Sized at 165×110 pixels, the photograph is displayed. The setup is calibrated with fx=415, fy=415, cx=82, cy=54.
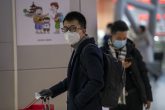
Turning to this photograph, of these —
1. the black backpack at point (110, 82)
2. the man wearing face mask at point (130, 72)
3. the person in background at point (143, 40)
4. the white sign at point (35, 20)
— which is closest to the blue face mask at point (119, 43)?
the man wearing face mask at point (130, 72)

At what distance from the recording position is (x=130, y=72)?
4586 mm

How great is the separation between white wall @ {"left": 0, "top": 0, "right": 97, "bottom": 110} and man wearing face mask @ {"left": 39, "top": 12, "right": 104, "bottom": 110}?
138 cm

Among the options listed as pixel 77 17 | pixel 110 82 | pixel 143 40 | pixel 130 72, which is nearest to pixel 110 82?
pixel 110 82

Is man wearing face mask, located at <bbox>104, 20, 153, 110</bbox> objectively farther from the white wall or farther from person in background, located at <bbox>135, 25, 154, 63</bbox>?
person in background, located at <bbox>135, 25, 154, 63</bbox>

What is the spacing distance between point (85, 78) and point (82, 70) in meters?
0.07

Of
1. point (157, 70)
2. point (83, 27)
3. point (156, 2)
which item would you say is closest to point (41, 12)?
point (83, 27)

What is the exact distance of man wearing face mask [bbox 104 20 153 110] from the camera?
15.0 feet

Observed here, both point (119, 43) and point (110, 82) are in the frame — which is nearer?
point (110, 82)

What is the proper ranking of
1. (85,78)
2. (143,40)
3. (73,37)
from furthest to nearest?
(143,40)
(73,37)
(85,78)

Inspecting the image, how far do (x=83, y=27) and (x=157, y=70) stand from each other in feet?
35.4

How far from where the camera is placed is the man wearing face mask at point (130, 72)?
4570 mm

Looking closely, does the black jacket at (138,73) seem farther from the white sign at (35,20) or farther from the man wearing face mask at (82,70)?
the man wearing face mask at (82,70)

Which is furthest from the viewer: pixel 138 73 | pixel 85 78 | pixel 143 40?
pixel 143 40

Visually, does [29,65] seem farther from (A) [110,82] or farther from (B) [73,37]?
(A) [110,82]
